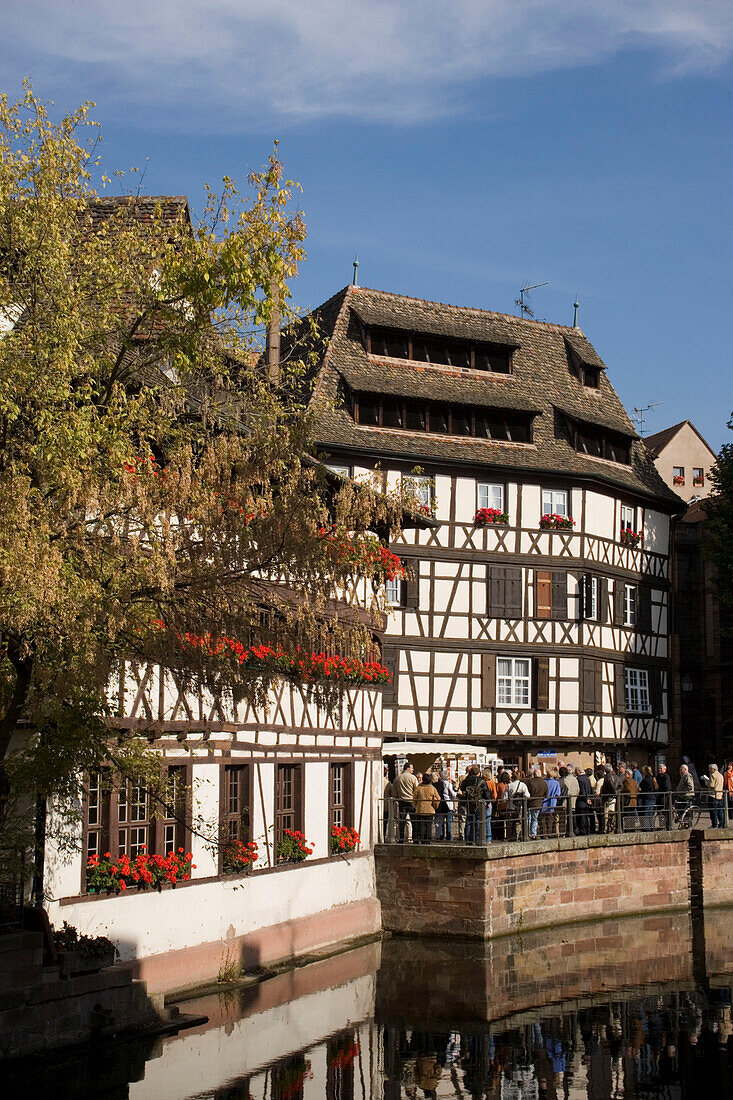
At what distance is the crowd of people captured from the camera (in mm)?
23844

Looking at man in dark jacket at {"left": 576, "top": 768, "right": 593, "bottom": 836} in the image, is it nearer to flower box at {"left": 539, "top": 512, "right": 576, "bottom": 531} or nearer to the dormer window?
flower box at {"left": 539, "top": 512, "right": 576, "bottom": 531}

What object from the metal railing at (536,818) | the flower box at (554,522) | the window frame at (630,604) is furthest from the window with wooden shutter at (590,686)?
the metal railing at (536,818)

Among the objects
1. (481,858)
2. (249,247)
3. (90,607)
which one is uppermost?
(249,247)

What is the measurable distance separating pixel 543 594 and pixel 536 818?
9905 mm

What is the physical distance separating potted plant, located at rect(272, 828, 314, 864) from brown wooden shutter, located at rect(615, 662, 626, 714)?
1590cm

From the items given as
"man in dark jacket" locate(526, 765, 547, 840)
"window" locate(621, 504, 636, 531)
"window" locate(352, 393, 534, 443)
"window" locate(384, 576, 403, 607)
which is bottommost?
"man in dark jacket" locate(526, 765, 547, 840)

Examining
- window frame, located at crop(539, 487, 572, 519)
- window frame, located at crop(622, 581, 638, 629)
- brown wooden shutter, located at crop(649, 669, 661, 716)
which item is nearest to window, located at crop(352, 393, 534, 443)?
window frame, located at crop(539, 487, 572, 519)

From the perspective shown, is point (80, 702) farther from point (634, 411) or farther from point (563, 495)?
point (634, 411)

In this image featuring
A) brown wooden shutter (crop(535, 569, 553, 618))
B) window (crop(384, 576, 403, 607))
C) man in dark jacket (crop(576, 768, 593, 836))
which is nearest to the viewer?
man in dark jacket (crop(576, 768, 593, 836))

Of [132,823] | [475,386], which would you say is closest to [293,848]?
[132,823]

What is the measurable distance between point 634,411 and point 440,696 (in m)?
21.8

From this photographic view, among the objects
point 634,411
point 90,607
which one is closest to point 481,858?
point 90,607

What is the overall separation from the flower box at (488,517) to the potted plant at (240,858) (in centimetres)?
1563

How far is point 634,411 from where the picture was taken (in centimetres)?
5053
